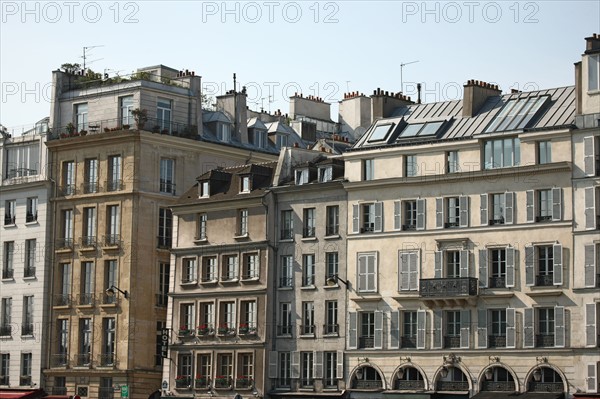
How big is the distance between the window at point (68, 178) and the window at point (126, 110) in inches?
167

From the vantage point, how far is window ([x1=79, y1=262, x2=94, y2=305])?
8775 cm

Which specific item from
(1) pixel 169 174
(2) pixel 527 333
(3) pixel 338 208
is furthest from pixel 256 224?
(2) pixel 527 333

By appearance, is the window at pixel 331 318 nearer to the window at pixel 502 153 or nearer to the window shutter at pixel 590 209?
the window at pixel 502 153

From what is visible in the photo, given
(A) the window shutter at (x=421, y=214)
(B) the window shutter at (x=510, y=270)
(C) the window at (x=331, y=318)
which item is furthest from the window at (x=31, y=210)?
(B) the window shutter at (x=510, y=270)

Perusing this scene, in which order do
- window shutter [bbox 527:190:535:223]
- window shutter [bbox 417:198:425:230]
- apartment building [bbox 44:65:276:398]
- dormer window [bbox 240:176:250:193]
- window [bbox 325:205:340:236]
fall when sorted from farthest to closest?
apartment building [bbox 44:65:276:398], dormer window [bbox 240:176:250:193], window [bbox 325:205:340:236], window shutter [bbox 417:198:425:230], window shutter [bbox 527:190:535:223]

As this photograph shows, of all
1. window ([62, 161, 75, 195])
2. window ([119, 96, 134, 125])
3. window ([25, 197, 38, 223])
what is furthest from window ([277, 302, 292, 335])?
window ([25, 197, 38, 223])

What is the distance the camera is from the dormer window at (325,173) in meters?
77.1

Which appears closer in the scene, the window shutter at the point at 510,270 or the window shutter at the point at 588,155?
the window shutter at the point at 588,155

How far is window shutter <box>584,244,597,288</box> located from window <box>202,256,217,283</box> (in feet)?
71.5

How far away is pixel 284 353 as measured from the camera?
77125mm

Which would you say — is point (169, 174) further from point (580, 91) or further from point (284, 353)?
point (580, 91)

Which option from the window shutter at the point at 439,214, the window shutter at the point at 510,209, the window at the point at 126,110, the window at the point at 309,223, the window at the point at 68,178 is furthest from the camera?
the window at the point at 68,178

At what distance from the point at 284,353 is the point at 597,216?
18.5 meters

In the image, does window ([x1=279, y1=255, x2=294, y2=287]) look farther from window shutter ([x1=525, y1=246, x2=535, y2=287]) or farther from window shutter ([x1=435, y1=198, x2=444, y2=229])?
window shutter ([x1=525, y1=246, x2=535, y2=287])
